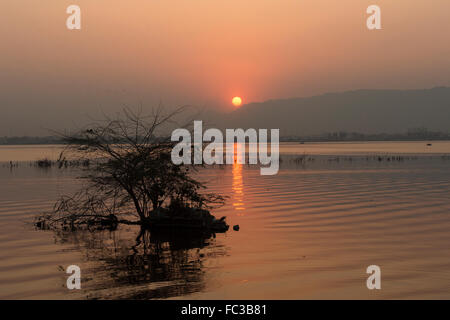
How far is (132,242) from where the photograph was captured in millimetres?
21203

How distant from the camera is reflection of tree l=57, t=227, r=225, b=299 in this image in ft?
45.8

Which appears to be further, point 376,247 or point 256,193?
point 256,193

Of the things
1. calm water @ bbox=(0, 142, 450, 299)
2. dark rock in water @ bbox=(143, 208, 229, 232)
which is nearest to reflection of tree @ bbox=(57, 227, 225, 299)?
calm water @ bbox=(0, 142, 450, 299)

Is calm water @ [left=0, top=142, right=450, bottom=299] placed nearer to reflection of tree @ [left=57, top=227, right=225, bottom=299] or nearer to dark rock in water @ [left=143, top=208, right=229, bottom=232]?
reflection of tree @ [left=57, top=227, right=225, bottom=299]

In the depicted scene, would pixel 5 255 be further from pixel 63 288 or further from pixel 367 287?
pixel 367 287

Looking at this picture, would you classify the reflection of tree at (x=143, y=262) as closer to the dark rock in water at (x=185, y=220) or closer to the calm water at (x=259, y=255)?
the calm water at (x=259, y=255)

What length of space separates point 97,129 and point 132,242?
6.01 meters

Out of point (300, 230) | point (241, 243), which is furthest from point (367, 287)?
point (300, 230)

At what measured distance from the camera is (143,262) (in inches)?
689

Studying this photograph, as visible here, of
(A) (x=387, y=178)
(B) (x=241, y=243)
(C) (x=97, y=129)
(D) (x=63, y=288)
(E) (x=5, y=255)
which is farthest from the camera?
(A) (x=387, y=178)

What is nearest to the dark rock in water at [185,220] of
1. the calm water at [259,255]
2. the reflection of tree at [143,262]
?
the reflection of tree at [143,262]

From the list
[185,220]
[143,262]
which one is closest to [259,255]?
[143,262]

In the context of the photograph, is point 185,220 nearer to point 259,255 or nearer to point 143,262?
point 143,262

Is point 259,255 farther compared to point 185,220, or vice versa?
point 185,220
